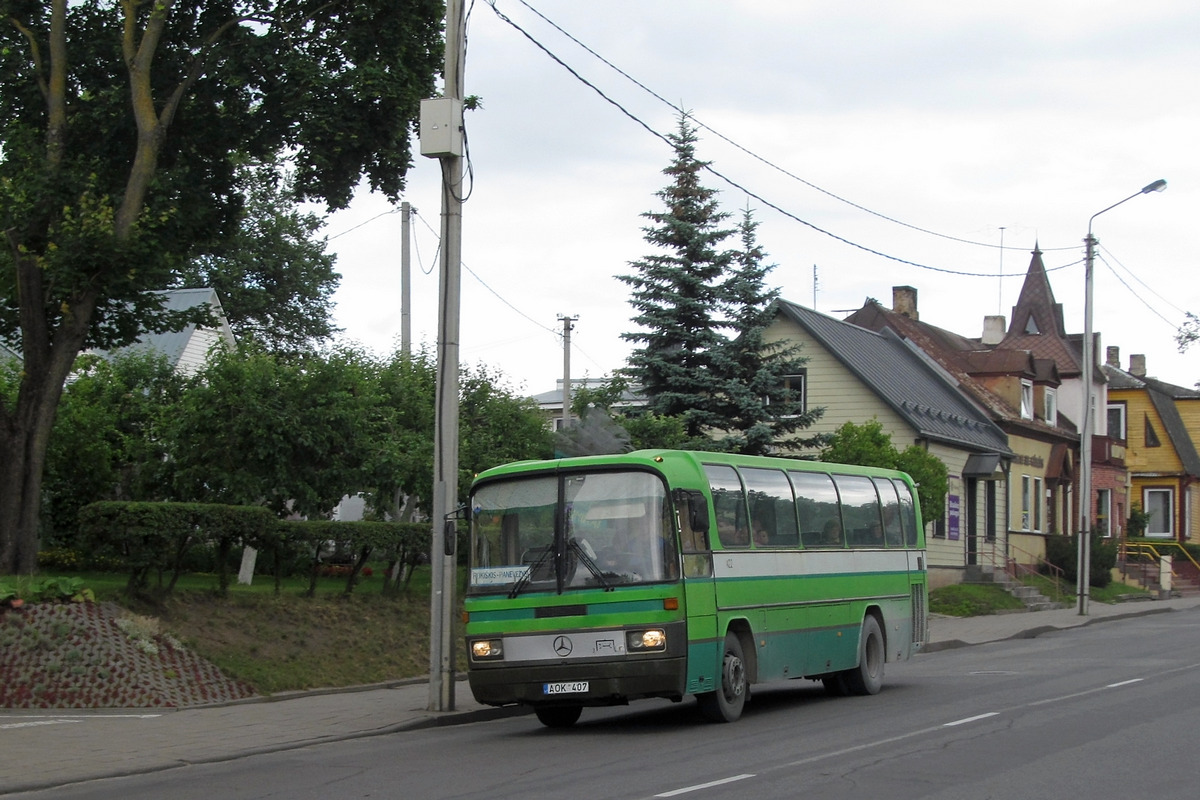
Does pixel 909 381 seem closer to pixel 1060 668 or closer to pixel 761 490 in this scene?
pixel 1060 668

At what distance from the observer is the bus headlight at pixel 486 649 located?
14.2 metres

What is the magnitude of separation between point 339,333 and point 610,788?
47.6 meters

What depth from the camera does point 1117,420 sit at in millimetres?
62156

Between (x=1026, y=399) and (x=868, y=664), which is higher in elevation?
(x=1026, y=399)

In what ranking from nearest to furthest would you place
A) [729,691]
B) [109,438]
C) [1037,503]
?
[729,691]
[109,438]
[1037,503]

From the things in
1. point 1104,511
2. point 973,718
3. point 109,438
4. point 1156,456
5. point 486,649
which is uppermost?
point 1156,456

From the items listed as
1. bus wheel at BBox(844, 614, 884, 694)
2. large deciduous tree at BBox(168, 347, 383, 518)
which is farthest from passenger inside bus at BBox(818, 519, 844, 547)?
large deciduous tree at BBox(168, 347, 383, 518)

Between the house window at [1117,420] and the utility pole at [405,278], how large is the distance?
36109 millimetres

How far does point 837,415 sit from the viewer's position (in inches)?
1545

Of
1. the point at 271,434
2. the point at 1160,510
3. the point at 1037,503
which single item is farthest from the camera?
the point at 1160,510

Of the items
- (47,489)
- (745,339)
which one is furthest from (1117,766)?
(745,339)

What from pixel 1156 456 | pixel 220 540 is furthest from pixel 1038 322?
pixel 220 540

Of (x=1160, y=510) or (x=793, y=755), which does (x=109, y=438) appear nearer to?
(x=793, y=755)

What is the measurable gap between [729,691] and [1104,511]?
44017 millimetres
